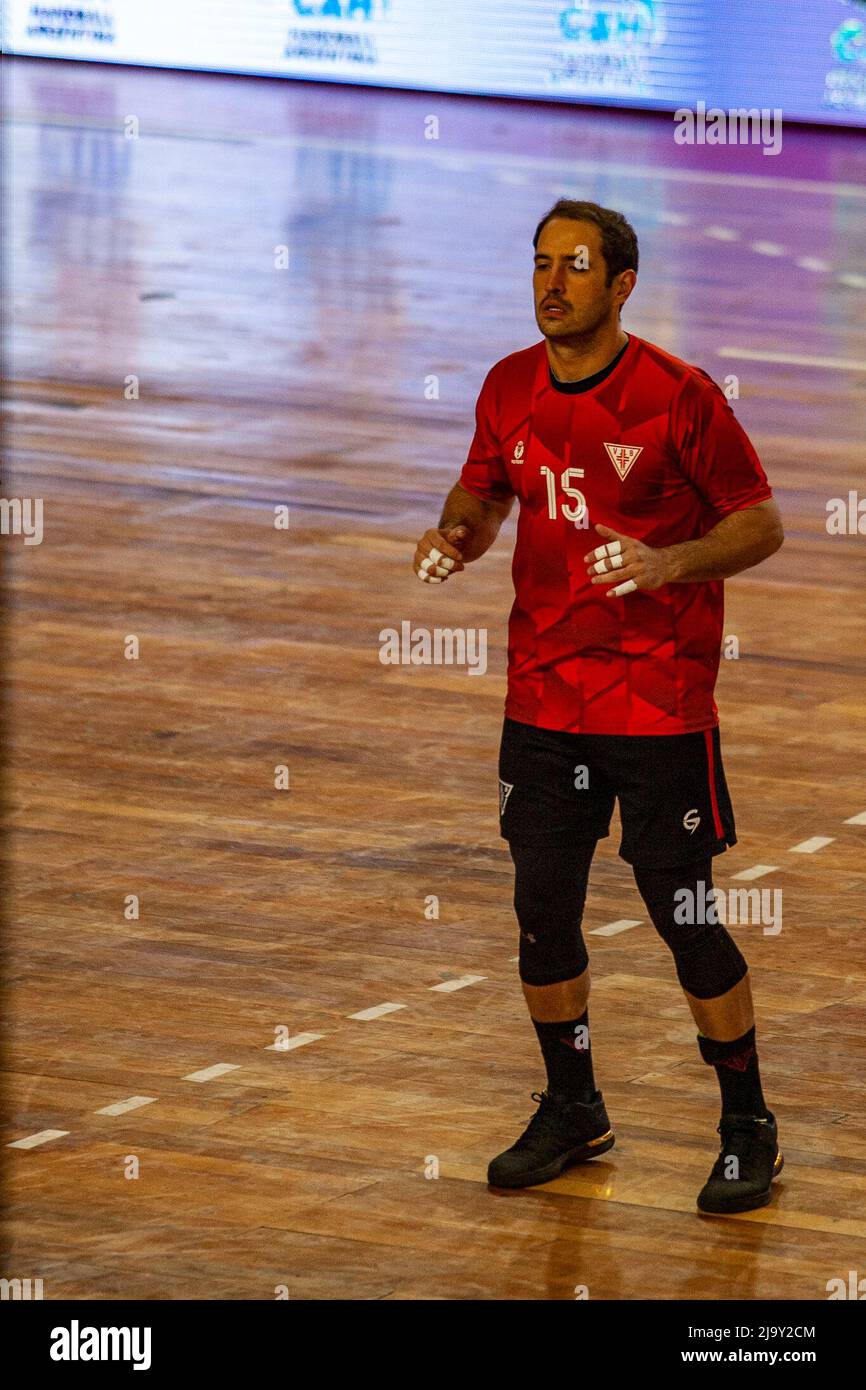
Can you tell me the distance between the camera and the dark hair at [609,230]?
4.65 metres

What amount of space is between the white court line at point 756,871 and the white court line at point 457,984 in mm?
1053

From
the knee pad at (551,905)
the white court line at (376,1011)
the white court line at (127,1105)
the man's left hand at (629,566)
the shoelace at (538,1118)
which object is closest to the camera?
the man's left hand at (629,566)

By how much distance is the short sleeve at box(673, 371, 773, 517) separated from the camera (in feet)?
15.2

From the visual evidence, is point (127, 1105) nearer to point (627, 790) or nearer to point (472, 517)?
point (627, 790)

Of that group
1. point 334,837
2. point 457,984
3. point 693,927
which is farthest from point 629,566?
point 334,837

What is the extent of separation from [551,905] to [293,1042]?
0.98 meters

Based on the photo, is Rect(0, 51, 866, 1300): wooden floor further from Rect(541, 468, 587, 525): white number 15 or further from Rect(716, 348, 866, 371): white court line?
Rect(541, 468, 587, 525): white number 15

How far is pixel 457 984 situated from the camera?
19.7ft

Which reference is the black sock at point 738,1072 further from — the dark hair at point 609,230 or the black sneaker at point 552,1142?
the dark hair at point 609,230

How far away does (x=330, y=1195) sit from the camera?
4.90 metres

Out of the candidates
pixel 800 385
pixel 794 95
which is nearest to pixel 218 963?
pixel 800 385
